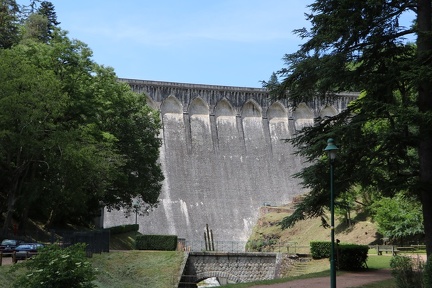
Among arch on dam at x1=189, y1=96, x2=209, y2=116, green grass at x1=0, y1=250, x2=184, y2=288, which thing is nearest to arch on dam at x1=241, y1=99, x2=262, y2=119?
arch on dam at x1=189, y1=96, x2=209, y2=116

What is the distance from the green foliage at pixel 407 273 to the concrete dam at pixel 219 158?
40083mm

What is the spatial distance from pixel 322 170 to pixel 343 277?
4978mm

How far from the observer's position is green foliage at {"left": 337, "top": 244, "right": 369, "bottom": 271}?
74.9 feet

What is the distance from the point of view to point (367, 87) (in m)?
16.6

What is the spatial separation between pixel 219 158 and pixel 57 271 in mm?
49588

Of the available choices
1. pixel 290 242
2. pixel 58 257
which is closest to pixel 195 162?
pixel 290 242

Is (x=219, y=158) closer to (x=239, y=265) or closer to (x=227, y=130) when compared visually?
(x=227, y=130)

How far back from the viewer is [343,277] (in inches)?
814

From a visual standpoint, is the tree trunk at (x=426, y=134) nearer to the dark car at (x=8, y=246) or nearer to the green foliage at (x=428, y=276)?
the green foliage at (x=428, y=276)

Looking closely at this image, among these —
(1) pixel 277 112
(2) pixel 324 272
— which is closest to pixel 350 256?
(2) pixel 324 272

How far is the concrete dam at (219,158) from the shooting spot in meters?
56.0

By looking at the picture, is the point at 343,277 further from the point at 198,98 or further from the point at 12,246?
the point at 198,98

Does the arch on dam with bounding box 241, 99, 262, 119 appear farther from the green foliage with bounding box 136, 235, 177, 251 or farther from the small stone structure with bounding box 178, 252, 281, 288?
the small stone structure with bounding box 178, 252, 281, 288

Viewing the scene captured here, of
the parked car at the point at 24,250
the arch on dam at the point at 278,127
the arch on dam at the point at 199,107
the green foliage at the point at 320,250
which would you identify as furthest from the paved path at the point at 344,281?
the arch on dam at the point at 199,107
